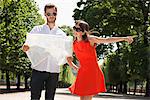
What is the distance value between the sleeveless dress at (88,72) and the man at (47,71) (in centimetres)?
33

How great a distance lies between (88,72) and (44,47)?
2.16 ft

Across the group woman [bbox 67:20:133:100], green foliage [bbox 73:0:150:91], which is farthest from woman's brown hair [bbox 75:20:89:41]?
green foliage [bbox 73:0:150:91]

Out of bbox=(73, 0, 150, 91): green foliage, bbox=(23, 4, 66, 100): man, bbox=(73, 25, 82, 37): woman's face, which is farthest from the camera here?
bbox=(73, 0, 150, 91): green foliage

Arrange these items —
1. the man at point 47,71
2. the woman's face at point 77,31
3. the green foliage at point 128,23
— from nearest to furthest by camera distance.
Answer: the man at point 47,71 → the woman's face at point 77,31 → the green foliage at point 128,23

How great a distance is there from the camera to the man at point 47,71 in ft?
18.1

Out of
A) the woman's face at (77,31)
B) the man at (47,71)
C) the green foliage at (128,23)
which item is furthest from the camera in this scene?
the green foliage at (128,23)

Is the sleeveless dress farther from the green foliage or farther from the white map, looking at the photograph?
the green foliage

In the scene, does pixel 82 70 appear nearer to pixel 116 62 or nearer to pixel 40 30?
pixel 40 30

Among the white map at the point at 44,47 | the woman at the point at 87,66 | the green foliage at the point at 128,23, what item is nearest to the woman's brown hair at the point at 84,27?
the woman at the point at 87,66

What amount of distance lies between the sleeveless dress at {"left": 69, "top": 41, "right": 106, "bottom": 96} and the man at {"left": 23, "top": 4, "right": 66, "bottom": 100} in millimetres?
332

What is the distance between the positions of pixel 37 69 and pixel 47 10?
2.51 ft

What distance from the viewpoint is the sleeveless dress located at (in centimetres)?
561

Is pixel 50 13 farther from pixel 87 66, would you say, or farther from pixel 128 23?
pixel 128 23

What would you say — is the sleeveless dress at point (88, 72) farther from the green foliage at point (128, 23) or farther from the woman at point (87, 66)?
the green foliage at point (128, 23)
